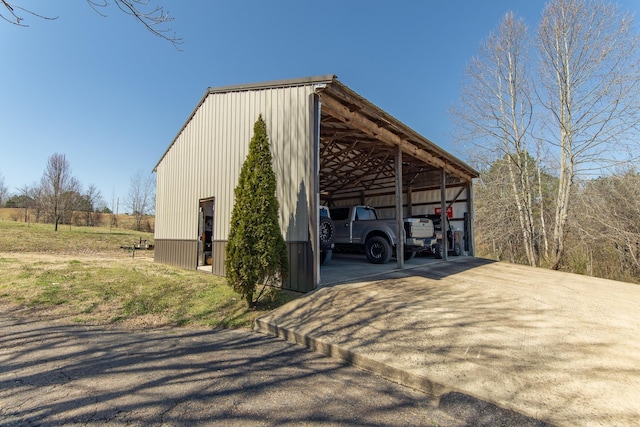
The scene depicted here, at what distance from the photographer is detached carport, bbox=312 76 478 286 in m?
7.39

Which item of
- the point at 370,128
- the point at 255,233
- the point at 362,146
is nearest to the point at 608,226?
the point at 362,146

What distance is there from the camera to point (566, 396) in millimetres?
2662

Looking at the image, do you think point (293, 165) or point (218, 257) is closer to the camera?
point (293, 165)

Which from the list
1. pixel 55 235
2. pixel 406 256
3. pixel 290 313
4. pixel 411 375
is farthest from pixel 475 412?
pixel 55 235

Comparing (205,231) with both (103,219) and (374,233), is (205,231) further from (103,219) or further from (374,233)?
(103,219)

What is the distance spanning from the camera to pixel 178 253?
10.7 m

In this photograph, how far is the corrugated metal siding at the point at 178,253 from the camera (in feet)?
32.9

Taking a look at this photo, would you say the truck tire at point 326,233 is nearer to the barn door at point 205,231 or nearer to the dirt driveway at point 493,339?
the dirt driveway at point 493,339

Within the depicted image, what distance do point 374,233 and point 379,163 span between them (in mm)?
4362

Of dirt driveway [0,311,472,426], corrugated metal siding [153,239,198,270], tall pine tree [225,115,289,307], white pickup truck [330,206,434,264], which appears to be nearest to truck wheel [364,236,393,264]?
white pickup truck [330,206,434,264]

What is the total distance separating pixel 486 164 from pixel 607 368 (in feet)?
49.1

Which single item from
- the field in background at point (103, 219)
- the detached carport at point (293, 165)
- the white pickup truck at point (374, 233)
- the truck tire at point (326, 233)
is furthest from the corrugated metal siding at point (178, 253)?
the field in background at point (103, 219)

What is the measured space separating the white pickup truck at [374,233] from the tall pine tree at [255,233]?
513 cm

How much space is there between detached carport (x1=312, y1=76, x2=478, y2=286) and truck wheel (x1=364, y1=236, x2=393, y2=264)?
1237 mm
